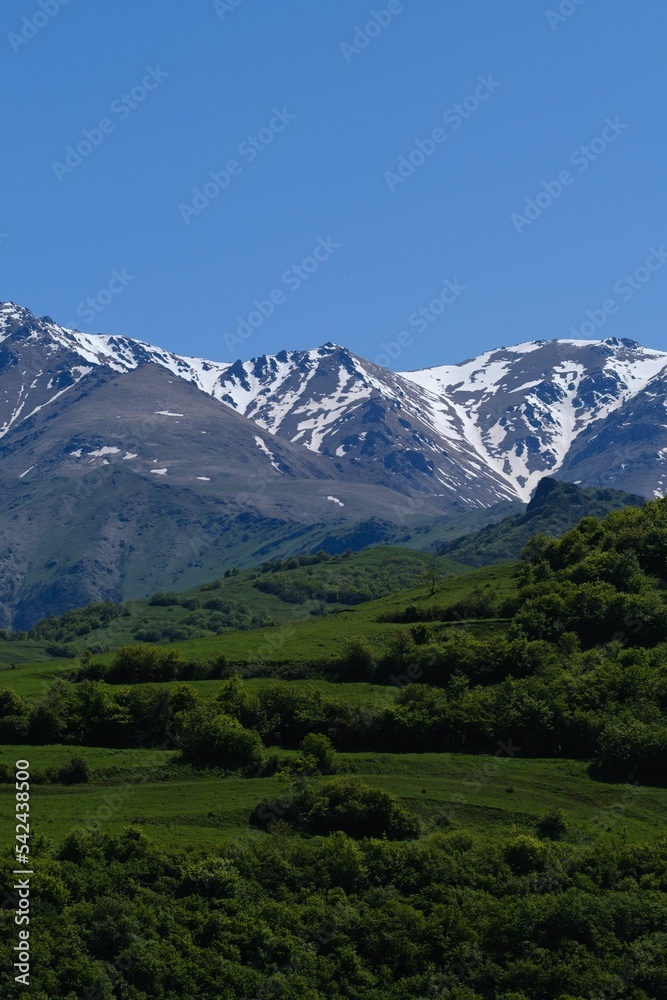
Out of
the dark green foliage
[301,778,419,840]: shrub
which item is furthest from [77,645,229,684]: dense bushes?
[301,778,419,840]: shrub

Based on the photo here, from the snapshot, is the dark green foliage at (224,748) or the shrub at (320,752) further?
the dark green foliage at (224,748)

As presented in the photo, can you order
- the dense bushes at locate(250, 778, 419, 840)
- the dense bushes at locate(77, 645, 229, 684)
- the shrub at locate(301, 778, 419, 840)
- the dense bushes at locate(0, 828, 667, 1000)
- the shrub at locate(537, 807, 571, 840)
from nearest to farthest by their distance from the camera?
the dense bushes at locate(0, 828, 667, 1000) → the shrub at locate(301, 778, 419, 840) → the dense bushes at locate(250, 778, 419, 840) → the shrub at locate(537, 807, 571, 840) → the dense bushes at locate(77, 645, 229, 684)

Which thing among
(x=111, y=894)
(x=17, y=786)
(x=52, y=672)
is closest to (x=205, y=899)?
(x=111, y=894)

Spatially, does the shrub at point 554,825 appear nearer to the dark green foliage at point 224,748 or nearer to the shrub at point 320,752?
the shrub at point 320,752

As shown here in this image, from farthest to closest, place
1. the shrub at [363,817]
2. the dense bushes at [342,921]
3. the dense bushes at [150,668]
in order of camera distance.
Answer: the dense bushes at [150,668], the shrub at [363,817], the dense bushes at [342,921]

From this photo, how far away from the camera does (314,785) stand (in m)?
133

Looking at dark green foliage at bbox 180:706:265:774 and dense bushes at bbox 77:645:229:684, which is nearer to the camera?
dark green foliage at bbox 180:706:265:774

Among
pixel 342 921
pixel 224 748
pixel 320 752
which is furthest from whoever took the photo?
pixel 224 748

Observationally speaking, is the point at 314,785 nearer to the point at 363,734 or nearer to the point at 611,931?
the point at 363,734

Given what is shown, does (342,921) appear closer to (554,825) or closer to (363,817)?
(363,817)

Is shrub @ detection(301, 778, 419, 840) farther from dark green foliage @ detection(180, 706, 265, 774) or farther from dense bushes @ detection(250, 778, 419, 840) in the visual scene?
dark green foliage @ detection(180, 706, 265, 774)

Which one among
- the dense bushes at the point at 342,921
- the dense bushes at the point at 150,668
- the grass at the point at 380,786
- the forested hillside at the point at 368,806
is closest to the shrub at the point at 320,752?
the forested hillside at the point at 368,806

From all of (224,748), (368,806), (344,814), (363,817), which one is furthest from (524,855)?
(224,748)

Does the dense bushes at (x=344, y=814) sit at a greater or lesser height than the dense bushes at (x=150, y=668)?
lesser
